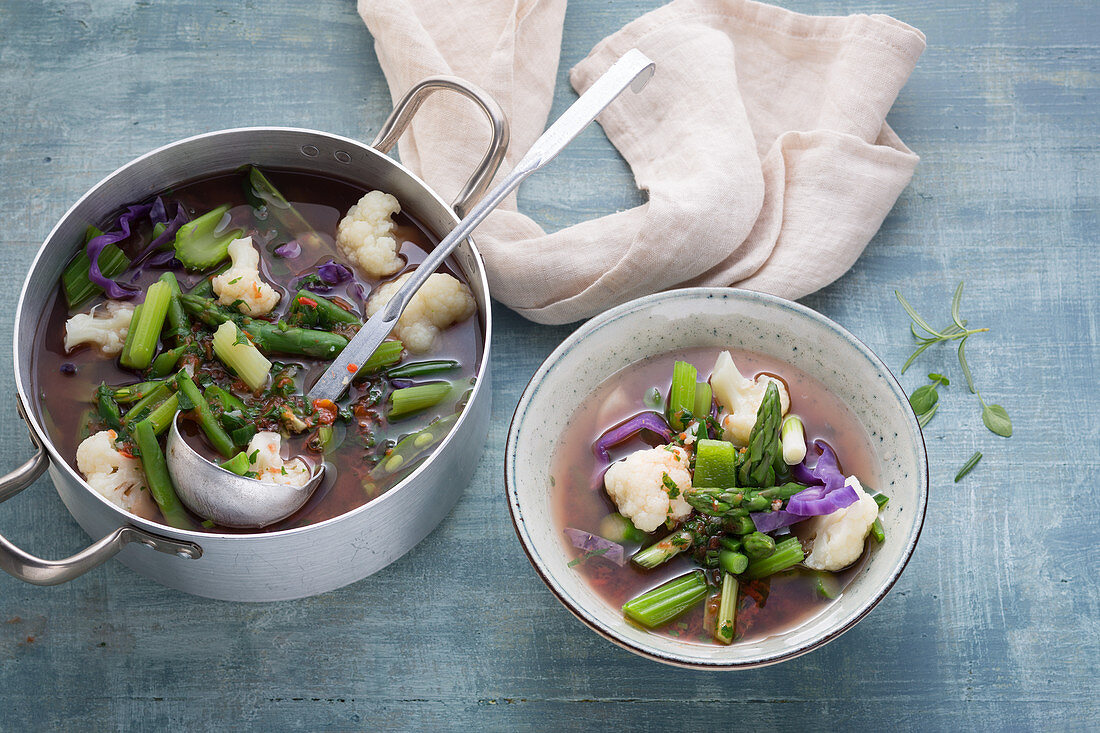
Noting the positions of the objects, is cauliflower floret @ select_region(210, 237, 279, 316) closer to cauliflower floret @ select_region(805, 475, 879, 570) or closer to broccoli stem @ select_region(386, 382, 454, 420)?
broccoli stem @ select_region(386, 382, 454, 420)

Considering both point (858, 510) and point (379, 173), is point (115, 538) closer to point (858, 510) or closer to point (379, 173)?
point (379, 173)

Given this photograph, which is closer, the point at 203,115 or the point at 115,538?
the point at 115,538

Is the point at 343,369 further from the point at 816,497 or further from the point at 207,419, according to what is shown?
the point at 816,497

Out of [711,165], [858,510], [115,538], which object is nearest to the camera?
[115,538]

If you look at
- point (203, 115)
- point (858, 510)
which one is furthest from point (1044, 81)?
point (203, 115)

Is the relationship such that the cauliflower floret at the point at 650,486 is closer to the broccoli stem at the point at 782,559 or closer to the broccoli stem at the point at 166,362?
the broccoli stem at the point at 782,559

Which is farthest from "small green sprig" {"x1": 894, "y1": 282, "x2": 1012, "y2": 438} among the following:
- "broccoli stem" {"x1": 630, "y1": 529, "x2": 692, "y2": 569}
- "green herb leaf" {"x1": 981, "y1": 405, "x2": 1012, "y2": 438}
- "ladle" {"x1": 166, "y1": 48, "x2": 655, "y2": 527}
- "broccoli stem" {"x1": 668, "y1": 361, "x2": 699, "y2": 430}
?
"ladle" {"x1": 166, "y1": 48, "x2": 655, "y2": 527}

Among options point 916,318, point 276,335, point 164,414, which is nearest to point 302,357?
point 276,335
